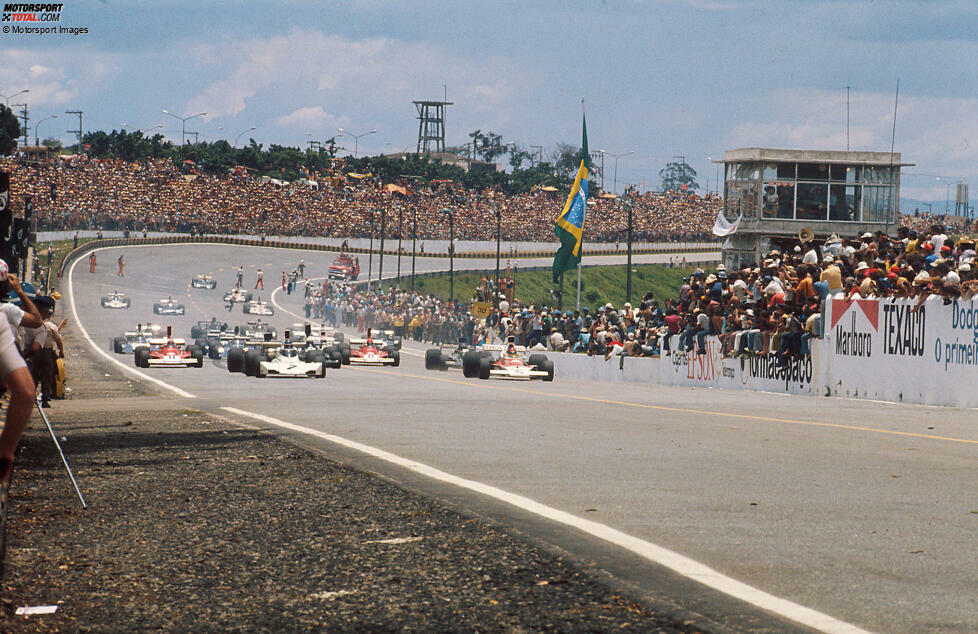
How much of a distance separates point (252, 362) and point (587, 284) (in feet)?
285

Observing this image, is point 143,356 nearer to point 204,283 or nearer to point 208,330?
point 208,330

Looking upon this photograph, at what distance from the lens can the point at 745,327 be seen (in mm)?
26281

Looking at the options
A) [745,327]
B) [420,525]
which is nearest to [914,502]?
[420,525]

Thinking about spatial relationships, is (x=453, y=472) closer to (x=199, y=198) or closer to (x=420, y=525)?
(x=420, y=525)

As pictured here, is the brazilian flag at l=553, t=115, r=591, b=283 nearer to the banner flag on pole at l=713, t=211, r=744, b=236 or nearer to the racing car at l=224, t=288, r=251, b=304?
the banner flag on pole at l=713, t=211, r=744, b=236

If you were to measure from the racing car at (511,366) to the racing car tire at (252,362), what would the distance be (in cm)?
519

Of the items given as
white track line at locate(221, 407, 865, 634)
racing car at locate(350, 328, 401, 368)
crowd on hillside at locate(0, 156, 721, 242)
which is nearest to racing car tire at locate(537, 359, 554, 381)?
racing car at locate(350, 328, 401, 368)

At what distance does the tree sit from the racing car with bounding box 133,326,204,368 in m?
68.7

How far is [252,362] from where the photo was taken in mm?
30141

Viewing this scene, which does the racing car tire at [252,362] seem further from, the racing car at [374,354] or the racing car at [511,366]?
the racing car at [374,354]

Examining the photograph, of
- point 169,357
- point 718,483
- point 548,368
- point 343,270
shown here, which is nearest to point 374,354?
point 169,357

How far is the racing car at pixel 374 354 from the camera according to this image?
3662 centimetres

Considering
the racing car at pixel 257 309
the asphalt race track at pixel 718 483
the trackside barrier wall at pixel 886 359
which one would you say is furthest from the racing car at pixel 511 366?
the racing car at pixel 257 309

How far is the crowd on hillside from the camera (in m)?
98.9
